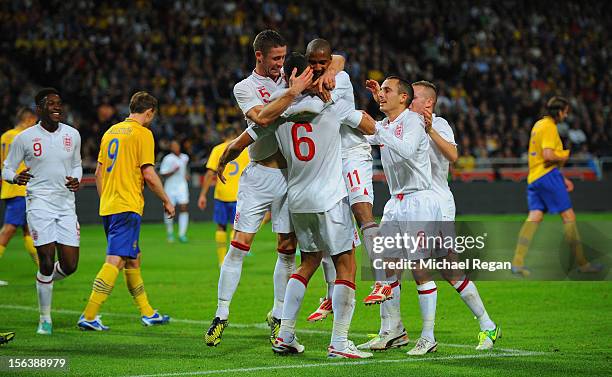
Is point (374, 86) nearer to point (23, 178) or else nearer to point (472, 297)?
point (472, 297)

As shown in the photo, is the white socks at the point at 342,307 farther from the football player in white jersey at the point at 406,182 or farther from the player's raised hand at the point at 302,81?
the player's raised hand at the point at 302,81

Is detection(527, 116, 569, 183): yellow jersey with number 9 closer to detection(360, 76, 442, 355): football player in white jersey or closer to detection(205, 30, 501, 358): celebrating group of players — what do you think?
detection(205, 30, 501, 358): celebrating group of players

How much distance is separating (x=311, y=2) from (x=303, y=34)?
9.30ft

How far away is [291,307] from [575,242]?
24.8 feet

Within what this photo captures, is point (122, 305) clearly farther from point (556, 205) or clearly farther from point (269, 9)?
point (269, 9)

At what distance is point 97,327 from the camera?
10.3m

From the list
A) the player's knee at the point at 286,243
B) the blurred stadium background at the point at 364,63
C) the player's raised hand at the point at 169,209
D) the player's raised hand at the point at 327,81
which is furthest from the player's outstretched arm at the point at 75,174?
the blurred stadium background at the point at 364,63

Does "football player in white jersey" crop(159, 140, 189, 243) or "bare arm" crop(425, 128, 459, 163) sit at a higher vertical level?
"bare arm" crop(425, 128, 459, 163)

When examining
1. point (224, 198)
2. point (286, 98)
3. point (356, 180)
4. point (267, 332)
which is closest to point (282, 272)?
point (267, 332)

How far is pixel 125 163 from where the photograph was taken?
406 inches

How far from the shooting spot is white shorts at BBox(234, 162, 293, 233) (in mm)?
9164

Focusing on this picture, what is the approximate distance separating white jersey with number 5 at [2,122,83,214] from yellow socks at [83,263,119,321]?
803 mm

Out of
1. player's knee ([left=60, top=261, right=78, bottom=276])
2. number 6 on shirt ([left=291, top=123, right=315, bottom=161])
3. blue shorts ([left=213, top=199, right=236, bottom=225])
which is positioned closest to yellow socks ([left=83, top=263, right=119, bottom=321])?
player's knee ([left=60, top=261, right=78, bottom=276])

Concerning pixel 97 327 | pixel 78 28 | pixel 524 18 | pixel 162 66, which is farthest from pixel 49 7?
pixel 97 327
